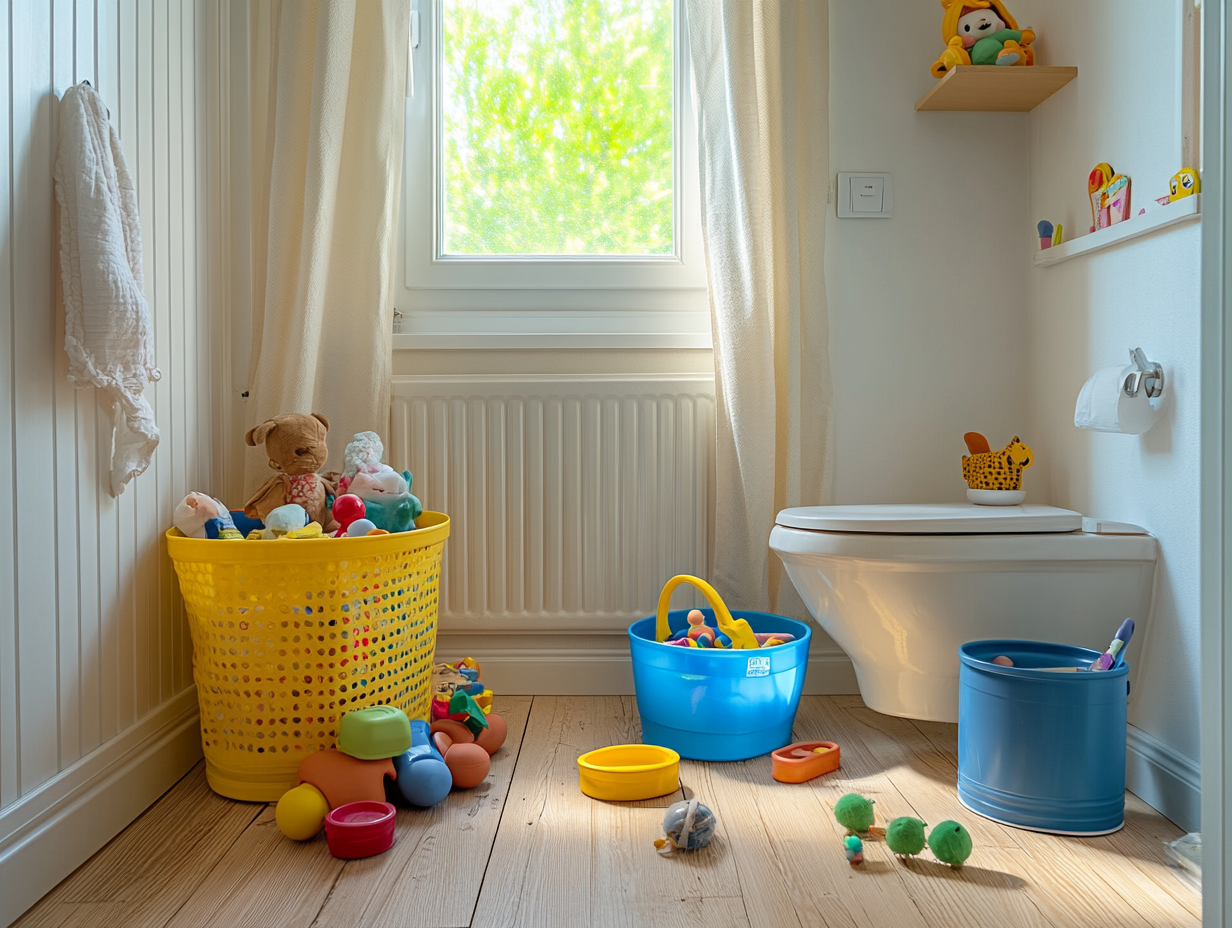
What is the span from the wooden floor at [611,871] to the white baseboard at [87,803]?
1.0 inches

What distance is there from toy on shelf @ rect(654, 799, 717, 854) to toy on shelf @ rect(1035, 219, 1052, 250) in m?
1.35

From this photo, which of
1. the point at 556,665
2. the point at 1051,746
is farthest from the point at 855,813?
the point at 556,665

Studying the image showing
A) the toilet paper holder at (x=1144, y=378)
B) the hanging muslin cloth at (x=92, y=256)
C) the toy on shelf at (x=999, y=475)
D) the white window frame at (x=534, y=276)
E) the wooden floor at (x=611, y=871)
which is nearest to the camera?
the wooden floor at (x=611, y=871)

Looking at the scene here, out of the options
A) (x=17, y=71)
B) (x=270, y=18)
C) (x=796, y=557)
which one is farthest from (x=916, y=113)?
(x=17, y=71)

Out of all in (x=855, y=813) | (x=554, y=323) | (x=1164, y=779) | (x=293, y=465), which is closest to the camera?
(x=855, y=813)

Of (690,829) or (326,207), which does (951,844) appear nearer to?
(690,829)

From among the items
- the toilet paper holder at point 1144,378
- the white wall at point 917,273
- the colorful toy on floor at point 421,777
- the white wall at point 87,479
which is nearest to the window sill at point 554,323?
the white wall at point 917,273

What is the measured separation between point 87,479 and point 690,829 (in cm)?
97

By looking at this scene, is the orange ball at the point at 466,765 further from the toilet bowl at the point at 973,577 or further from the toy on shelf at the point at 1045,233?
the toy on shelf at the point at 1045,233

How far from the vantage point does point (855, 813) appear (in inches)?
50.6

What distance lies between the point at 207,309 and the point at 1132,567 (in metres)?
1.71

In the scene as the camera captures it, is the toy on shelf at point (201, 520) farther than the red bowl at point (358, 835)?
Yes

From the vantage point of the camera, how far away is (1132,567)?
4.84 feet

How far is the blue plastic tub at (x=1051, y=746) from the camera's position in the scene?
4.17 ft
